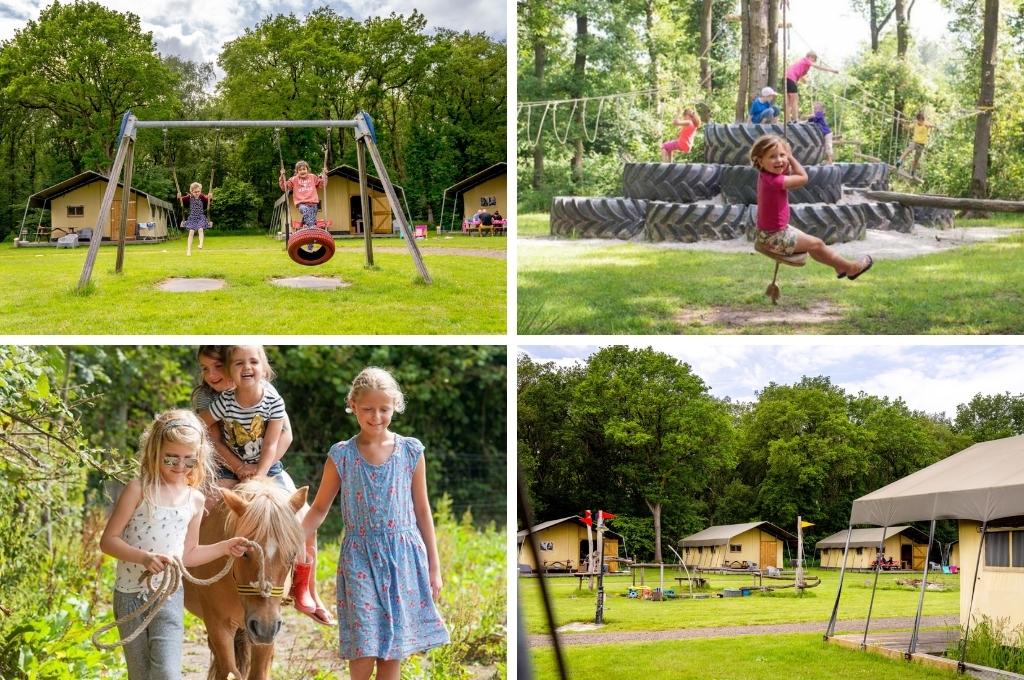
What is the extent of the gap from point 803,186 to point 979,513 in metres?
1.68

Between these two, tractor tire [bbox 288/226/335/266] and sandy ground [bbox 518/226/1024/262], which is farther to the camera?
sandy ground [bbox 518/226/1024/262]

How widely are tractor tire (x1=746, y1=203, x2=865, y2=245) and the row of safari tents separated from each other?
74.8 inches

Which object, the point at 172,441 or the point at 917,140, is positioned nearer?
the point at 172,441

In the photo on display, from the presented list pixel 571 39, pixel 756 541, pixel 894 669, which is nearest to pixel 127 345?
pixel 571 39

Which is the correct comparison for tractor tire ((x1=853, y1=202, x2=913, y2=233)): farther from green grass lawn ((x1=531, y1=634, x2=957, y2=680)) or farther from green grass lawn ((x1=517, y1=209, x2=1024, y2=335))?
green grass lawn ((x1=531, y1=634, x2=957, y2=680))

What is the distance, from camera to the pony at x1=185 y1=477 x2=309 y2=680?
9.61 feet

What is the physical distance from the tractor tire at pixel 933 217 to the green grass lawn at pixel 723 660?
6.77ft

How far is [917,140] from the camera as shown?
5.45 m

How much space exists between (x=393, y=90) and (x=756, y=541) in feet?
9.77

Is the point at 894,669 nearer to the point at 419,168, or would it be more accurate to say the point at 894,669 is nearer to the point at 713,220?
the point at 713,220

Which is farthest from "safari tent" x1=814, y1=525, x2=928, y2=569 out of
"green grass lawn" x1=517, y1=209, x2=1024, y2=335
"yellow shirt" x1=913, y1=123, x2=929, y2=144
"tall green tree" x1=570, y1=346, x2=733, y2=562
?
"yellow shirt" x1=913, y1=123, x2=929, y2=144

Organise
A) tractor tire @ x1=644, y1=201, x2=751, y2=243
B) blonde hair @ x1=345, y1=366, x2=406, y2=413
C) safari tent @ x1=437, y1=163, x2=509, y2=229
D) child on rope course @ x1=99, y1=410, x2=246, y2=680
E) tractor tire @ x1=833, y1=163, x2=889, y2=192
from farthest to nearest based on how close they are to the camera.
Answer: safari tent @ x1=437, y1=163, x2=509, y2=229
tractor tire @ x1=644, y1=201, x2=751, y2=243
tractor tire @ x1=833, y1=163, x2=889, y2=192
blonde hair @ x1=345, y1=366, x2=406, y2=413
child on rope course @ x1=99, y1=410, x2=246, y2=680

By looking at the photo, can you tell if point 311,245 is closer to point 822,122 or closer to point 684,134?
point 684,134

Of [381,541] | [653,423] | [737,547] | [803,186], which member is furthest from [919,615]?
[381,541]
